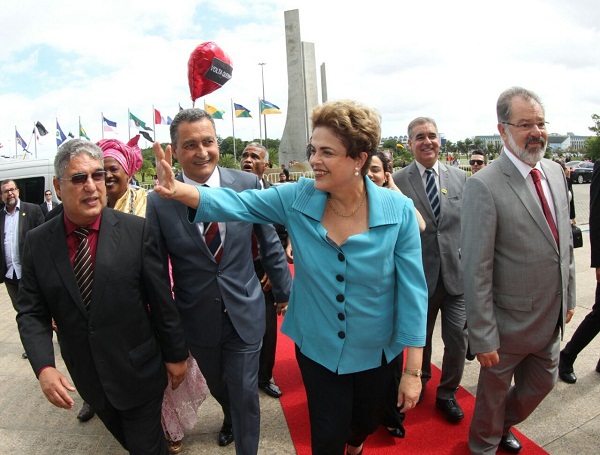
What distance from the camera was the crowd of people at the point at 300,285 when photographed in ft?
6.48

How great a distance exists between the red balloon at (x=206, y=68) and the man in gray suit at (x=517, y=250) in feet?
5.75

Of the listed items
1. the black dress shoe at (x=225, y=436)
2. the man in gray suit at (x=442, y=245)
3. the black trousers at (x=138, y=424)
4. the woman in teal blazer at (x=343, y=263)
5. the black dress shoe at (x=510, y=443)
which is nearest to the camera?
the woman in teal blazer at (x=343, y=263)

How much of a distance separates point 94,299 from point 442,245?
7.71 ft

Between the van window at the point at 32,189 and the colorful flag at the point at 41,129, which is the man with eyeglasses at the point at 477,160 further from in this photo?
the colorful flag at the point at 41,129

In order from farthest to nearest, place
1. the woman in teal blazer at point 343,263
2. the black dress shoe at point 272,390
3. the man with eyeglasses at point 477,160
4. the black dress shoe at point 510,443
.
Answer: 1. the man with eyeglasses at point 477,160
2. the black dress shoe at point 272,390
3. the black dress shoe at point 510,443
4. the woman in teal blazer at point 343,263

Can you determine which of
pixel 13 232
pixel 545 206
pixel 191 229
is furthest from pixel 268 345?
pixel 13 232

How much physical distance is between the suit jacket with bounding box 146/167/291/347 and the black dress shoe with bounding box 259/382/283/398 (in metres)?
1.18

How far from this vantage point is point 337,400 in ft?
6.81

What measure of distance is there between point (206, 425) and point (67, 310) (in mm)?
1680

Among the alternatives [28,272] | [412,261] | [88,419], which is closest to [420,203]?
[412,261]

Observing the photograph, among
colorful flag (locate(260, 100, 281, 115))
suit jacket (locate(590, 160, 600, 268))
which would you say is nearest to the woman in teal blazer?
suit jacket (locate(590, 160, 600, 268))

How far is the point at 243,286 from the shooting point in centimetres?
261

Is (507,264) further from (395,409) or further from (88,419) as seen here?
(88,419)

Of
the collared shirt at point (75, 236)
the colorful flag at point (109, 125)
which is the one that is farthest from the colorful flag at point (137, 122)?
the collared shirt at point (75, 236)
